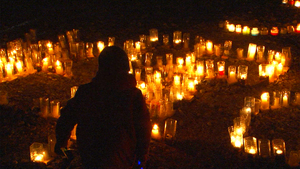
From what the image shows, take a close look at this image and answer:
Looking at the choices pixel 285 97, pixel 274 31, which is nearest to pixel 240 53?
pixel 274 31

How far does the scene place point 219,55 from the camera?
8.18 metres

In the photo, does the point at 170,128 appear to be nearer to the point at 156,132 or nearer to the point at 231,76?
the point at 156,132

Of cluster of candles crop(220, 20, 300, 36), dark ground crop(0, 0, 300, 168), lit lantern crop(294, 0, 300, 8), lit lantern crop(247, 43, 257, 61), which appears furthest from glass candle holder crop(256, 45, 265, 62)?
lit lantern crop(294, 0, 300, 8)

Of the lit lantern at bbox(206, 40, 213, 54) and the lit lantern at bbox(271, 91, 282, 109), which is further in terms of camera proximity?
the lit lantern at bbox(206, 40, 213, 54)

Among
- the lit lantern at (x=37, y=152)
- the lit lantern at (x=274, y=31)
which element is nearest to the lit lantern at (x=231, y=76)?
the lit lantern at (x=274, y=31)

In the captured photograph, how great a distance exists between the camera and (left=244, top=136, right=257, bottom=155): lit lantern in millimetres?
4820

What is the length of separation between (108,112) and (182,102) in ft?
11.1

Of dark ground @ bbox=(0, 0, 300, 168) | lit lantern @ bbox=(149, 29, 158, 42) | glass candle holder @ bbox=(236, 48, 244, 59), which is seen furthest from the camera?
lit lantern @ bbox=(149, 29, 158, 42)

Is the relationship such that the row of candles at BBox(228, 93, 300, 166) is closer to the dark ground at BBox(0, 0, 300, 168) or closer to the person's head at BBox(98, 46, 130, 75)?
the dark ground at BBox(0, 0, 300, 168)

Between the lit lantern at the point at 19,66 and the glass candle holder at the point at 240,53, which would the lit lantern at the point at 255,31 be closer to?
the glass candle holder at the point at 240,53

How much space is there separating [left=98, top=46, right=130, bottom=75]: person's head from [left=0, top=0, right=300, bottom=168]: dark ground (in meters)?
1.85

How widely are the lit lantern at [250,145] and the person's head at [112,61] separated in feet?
8.31

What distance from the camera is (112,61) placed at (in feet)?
10.1

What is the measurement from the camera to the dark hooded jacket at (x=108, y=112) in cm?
308
